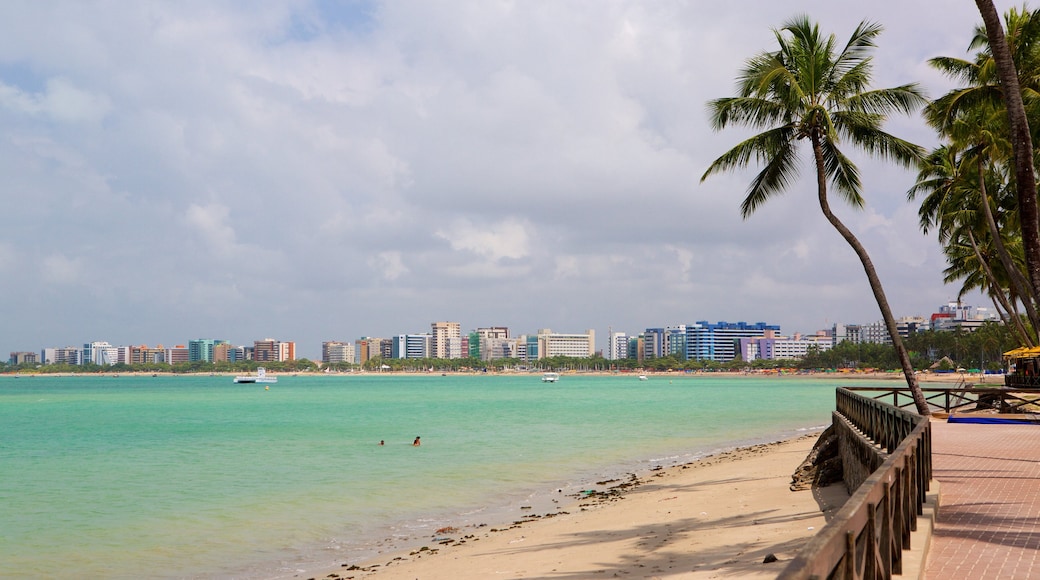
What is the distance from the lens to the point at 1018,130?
11.2 meters

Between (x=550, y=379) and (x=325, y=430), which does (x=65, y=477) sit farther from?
(x=550, y=379)

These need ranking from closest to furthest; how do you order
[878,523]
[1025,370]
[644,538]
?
[878,523]
[644,538]
[1025,370]

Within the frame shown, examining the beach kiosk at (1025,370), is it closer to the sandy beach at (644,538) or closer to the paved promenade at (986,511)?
the paved promenade at (986,511)

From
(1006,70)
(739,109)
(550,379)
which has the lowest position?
(550,379)

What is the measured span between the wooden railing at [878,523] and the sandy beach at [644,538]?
1950 mm

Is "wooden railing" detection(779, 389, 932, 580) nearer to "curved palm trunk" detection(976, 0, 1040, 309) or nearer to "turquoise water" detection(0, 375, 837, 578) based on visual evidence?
"curved palm trunk" detection(976, 0, 1040, 309)

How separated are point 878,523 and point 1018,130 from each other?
8.26 meters

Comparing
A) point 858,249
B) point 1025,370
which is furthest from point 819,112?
point 1025,370

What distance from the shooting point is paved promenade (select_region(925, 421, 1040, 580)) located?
22.5ft

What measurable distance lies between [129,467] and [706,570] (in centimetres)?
2651

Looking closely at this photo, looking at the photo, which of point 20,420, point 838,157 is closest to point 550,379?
point 20,420

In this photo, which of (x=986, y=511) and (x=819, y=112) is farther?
(x=819, y=112)

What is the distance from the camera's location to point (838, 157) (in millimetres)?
18797

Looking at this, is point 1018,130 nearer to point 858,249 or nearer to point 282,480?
point 858,249
